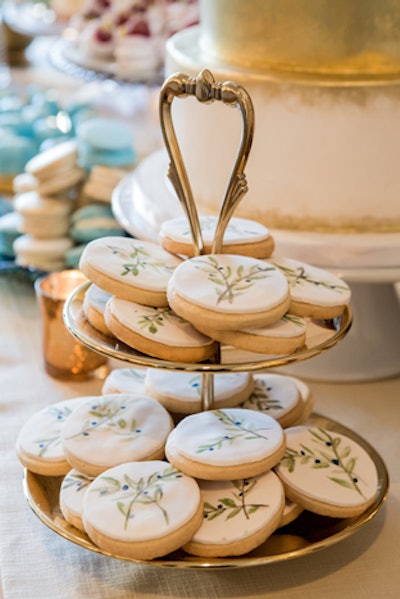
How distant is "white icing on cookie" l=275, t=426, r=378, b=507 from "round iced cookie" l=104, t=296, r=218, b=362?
14cm

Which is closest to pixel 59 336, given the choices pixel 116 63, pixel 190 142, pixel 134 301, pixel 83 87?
pixel 190 142

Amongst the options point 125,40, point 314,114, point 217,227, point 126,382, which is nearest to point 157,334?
point 217,227

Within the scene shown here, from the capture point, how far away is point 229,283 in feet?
2.43

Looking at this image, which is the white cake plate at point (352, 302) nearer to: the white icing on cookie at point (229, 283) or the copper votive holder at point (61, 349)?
the copper votive holder at point (61, 349)

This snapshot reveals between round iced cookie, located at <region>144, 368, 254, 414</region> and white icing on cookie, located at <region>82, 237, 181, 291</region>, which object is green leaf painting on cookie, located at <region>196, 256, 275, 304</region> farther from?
round iced cookie, located at <region>144, 368, 254, 414</region>

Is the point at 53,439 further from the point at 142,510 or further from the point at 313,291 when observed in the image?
the point at 313,291

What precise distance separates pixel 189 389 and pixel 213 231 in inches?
6.2

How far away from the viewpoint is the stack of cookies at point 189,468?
72 centimetres

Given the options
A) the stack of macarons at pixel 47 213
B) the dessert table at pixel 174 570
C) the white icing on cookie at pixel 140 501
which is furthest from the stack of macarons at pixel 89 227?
the white icing on cookie at pixel 140 501

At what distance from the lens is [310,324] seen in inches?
31.0

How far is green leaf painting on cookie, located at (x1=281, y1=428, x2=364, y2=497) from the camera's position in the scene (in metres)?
0.79

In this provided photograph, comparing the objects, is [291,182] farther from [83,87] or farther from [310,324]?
[83,87]

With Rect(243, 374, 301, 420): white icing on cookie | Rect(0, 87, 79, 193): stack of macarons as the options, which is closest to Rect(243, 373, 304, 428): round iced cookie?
Rect(243, 374, 301, 420): white icing on cookie

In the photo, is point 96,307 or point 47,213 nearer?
point 96,307
